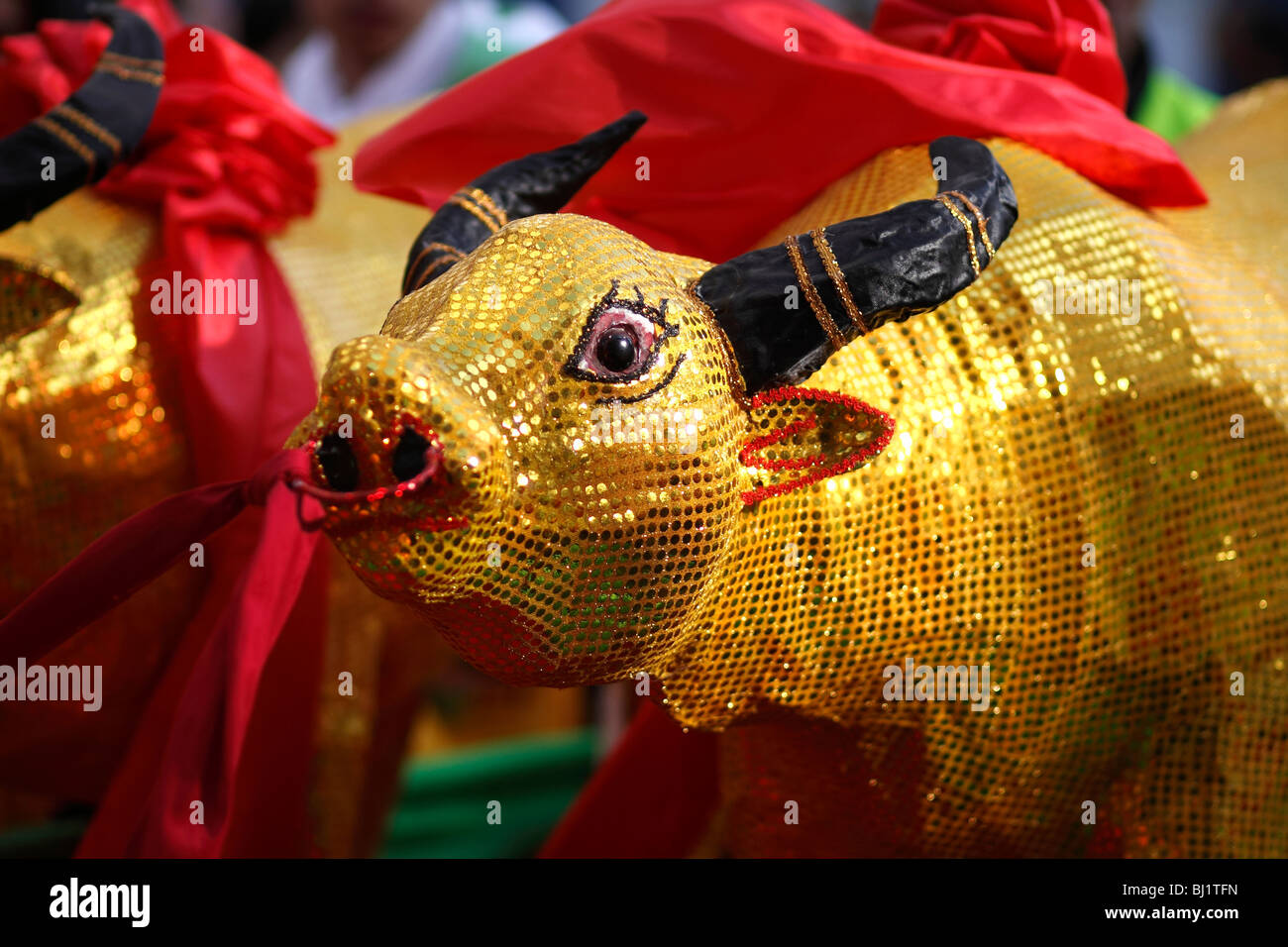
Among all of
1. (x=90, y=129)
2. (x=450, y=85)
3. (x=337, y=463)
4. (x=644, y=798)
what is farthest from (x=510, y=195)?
(x=450, y=85)

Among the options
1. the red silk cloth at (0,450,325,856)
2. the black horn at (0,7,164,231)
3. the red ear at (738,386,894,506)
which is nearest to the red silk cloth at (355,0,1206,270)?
the black horn at (0,7,164,231)

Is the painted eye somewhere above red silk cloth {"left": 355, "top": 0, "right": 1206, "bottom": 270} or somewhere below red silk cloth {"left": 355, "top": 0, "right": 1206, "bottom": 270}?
below

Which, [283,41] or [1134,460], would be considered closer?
[1134,460]

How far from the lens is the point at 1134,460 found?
5.10 feet

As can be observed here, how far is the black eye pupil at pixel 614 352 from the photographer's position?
1.16m

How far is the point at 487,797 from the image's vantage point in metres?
3.30

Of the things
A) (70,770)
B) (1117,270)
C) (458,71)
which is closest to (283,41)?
(458,71)

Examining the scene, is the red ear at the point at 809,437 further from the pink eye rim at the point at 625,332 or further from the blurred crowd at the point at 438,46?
the blurred crowd at the point at 438,46

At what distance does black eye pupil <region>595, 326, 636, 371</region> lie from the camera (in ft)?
3.81

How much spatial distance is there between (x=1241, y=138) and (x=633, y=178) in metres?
1.12

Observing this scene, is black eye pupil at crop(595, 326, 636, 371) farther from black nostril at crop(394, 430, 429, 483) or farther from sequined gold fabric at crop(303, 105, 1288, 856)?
black nostril at crop(394, 430, 429, 483)

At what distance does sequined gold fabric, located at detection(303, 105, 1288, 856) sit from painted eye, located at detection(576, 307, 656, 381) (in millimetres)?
12

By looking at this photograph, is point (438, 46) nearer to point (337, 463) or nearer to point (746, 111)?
point (746, 111)
